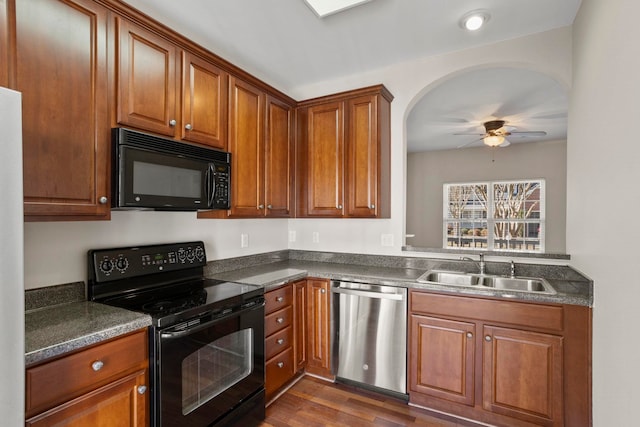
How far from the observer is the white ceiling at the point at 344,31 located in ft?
6.64

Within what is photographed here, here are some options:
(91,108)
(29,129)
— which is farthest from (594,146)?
(29,129)

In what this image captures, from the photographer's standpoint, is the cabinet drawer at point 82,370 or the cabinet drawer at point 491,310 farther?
the cabinet drawer at point 491,310

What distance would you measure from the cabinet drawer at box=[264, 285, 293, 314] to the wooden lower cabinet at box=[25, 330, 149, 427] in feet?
2.96

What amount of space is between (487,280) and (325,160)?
159 cm

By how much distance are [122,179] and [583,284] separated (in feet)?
8.56

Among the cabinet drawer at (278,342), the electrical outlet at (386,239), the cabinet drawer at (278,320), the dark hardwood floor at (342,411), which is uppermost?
the electrical outlet at (386,239)

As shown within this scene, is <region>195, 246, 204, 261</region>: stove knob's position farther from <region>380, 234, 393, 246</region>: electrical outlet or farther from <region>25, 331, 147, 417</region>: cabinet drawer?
<region>380, 234, 393, 246</region>: electrical outlet

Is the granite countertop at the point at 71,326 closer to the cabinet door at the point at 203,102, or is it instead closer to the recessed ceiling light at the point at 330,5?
the cabinet door at the point at 203,102

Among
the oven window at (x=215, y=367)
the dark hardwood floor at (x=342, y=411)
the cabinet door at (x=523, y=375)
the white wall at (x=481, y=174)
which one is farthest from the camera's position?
the white wall at (x=481, y=174)

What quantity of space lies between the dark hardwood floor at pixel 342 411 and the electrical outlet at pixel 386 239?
1.18 meters

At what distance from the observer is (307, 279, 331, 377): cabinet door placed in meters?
2.59

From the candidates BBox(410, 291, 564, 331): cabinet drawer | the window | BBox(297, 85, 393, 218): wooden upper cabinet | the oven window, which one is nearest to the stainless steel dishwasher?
A: BBox(410, 291, 564, 331): cabinet drawer

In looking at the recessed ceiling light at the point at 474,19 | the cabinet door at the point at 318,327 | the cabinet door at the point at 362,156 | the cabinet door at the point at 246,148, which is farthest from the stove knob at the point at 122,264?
the recessed ceiling light at the point at 474,19

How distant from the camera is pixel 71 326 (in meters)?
1.35
